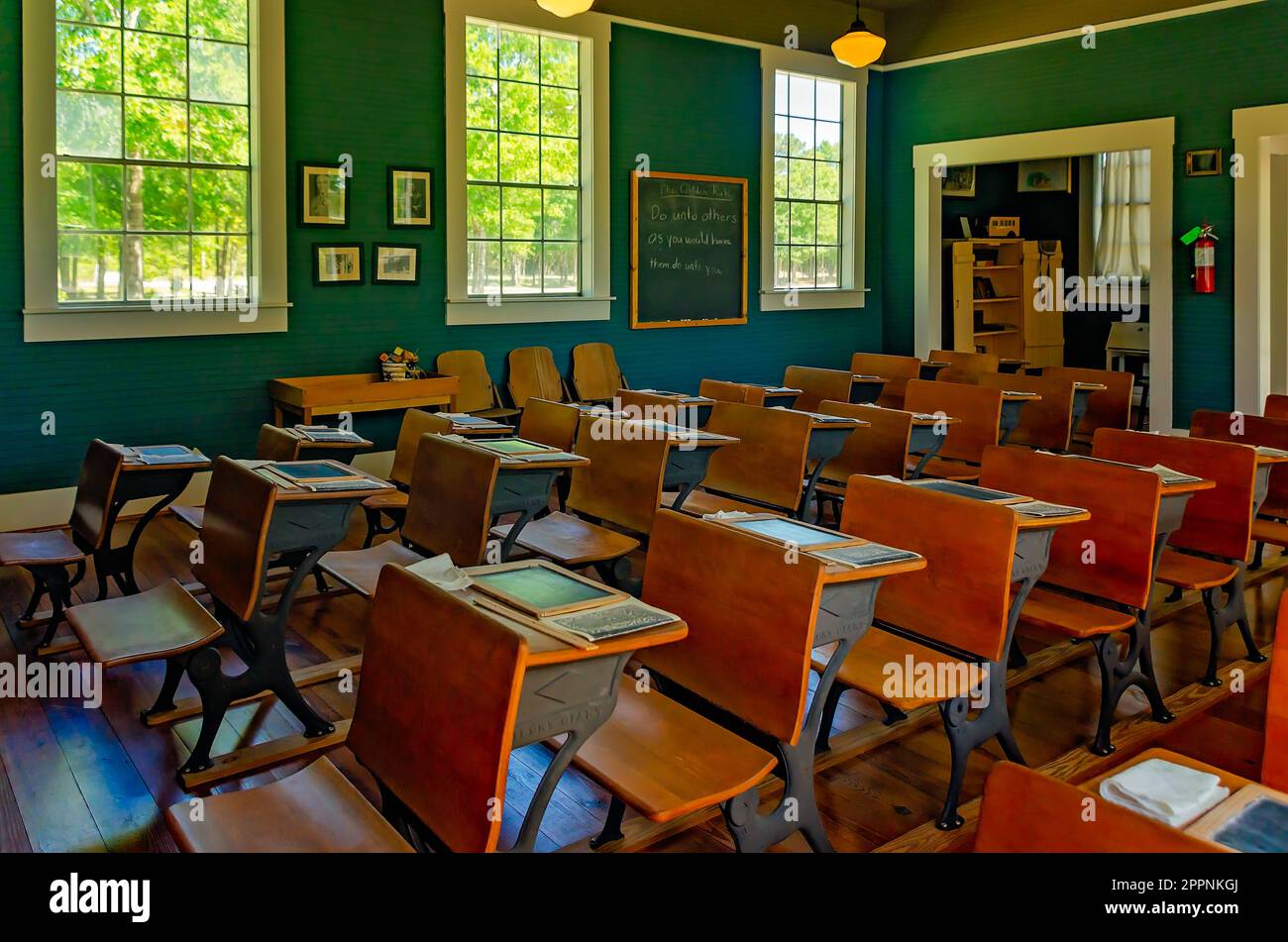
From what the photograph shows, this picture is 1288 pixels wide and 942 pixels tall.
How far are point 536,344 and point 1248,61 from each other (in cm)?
542

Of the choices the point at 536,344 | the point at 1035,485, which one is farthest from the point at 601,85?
the point at 1035,485

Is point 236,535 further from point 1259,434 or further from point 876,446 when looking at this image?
point 1259,434

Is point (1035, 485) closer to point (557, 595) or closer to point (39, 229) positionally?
point (557, 595)

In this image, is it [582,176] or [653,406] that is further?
[582,176]

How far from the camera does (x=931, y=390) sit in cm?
584

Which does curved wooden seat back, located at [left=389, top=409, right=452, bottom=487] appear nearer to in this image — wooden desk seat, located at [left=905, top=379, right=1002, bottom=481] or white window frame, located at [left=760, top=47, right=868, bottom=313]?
Answer: wooden desk seat, located at [left=905, top=379, right=1002, bottom=481]

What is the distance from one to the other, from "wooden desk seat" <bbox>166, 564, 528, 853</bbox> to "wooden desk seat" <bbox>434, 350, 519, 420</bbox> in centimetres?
537

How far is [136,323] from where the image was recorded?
6.27 meters

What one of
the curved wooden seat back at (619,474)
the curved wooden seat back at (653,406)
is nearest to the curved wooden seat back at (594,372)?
the curved wooden seat back at (653,406)

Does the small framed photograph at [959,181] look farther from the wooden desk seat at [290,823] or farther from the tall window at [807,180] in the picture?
the wooden desk seat at [290,823]

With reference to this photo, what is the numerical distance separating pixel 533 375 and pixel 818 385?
7.23 feet

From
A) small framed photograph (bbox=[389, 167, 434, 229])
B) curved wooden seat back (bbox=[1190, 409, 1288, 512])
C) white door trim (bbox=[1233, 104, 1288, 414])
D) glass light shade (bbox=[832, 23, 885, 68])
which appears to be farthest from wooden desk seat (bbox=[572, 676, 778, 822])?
white door trim (bbox=[1233, 104, 1288, 414])

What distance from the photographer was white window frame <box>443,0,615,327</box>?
7.40 m

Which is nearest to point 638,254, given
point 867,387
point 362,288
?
point 867,387
